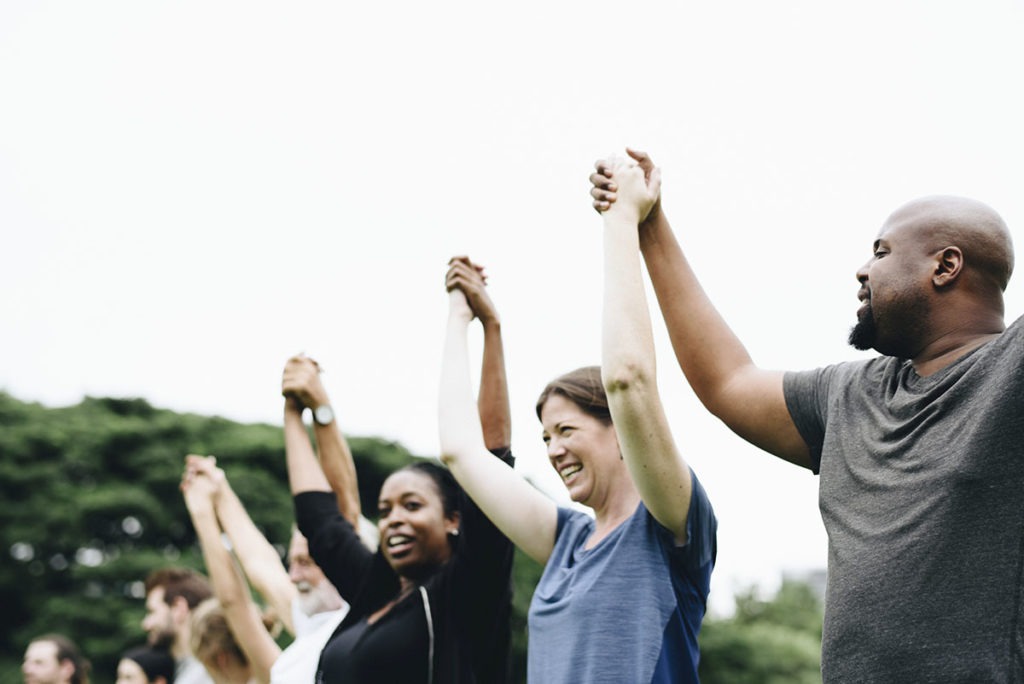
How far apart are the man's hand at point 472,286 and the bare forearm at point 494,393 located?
0.04 meters

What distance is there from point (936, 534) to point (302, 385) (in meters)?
3.10

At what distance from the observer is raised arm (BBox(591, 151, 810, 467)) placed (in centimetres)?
305

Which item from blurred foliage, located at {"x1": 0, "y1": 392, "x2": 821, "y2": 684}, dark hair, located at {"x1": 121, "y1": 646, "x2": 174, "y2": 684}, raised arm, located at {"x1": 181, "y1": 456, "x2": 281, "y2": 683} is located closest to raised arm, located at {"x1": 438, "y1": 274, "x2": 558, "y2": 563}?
raised arm, located at {"x1": 181, "y1": 456, "x2": 281, "y2": 683}

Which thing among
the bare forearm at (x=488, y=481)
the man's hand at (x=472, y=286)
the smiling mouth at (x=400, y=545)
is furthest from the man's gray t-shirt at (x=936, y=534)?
the smiling mouth at (x=400, y=545)

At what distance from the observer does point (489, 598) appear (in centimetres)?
395

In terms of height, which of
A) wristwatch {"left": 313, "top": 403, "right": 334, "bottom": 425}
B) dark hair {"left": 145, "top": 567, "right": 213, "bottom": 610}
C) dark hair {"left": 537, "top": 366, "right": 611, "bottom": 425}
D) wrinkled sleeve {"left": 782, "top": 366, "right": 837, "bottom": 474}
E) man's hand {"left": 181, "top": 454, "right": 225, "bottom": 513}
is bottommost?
dark hair {"left": 145, "top": 567, "right": 213, "bottom": 610}

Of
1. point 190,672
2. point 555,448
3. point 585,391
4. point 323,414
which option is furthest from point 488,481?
point 190,672

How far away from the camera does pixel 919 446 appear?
101 inches

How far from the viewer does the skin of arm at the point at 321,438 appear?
5055 millimetres

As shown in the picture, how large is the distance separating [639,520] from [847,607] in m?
0.82

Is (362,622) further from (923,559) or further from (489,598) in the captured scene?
(923,559)

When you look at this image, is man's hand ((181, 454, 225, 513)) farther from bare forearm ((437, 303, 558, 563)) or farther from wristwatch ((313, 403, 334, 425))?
bare forearm ((437, 303, 558, 563))

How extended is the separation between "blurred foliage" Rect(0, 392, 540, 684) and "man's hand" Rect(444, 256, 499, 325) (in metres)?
14.1

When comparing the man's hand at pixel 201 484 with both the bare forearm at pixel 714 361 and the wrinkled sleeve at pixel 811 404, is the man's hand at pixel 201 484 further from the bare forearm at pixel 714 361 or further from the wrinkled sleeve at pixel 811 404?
the wrinkled sleeve at pixel 811 404
